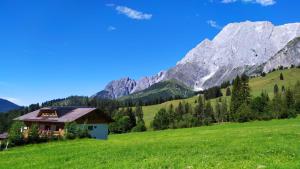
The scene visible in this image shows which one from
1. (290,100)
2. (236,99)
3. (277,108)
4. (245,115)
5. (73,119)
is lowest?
(73,119)

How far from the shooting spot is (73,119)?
8381 centimetres

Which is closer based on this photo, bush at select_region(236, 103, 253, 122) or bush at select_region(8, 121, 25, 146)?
bush at select_region(8, 121, 25, 146)

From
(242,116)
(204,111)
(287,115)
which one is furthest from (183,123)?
(204,111)

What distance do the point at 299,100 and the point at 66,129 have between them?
9426cm

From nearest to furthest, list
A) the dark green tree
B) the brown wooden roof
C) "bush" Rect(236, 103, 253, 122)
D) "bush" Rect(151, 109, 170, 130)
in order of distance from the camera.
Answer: the dark green tree → the brown wooden roof → "bush" Rect(236, 103, 253, 122) → "bush" Rect(151, 109, 170, 130)

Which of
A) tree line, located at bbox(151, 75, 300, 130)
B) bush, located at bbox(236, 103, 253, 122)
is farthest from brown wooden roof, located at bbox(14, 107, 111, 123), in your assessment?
tree line, located at bbox(151, 75, 300, 130)

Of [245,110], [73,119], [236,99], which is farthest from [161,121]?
[73,119]

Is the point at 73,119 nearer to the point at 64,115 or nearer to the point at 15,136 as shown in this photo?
the point at 64,115

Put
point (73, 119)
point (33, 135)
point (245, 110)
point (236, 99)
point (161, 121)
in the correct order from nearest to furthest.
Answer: point (33, 135) < point (73, 119) < point (245, 110) < point (236, 99) < point (161, 121)

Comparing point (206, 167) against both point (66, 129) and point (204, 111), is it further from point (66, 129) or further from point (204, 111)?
point (204, 111)

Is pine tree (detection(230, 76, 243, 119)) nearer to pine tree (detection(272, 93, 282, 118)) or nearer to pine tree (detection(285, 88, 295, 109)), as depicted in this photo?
pine tree (detection(285, 88, 295, 109))

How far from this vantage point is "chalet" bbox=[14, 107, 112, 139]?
86037mm

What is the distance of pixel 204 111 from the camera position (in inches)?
7672

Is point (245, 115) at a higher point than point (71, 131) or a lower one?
higher
